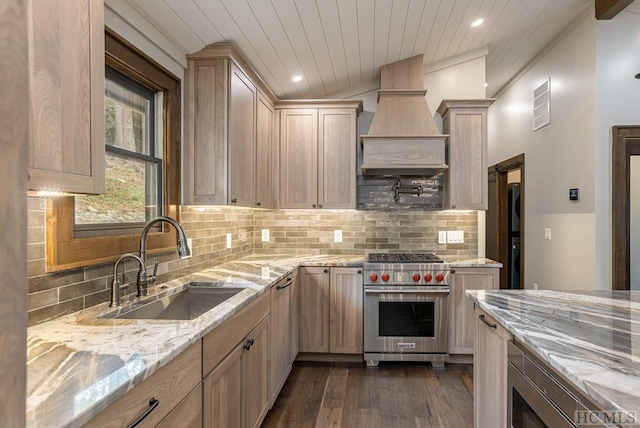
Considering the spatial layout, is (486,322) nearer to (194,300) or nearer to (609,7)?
(194,300)

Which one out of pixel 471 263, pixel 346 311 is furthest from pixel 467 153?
pixel 346 311

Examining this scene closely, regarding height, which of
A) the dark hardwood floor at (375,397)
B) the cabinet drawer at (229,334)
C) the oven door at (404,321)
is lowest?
the dark hardwood floor at (375,397)

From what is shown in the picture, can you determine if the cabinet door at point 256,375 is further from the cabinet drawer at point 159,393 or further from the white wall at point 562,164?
the white wall at point 562,164

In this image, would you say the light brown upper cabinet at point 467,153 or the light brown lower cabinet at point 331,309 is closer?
the light brown lower cabinet at point 331,309

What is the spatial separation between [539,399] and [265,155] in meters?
2.64

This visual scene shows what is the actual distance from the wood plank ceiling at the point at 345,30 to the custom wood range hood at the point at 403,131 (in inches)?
7.5

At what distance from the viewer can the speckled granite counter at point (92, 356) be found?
0.73 metres

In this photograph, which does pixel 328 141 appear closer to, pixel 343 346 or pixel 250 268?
pixel 250 268

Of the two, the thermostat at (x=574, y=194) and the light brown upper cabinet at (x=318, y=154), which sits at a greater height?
the light brown upper cabinet at (x=318, y=154)

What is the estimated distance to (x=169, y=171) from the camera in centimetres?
217

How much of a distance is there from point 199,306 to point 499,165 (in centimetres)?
486

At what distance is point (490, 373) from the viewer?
156 cm

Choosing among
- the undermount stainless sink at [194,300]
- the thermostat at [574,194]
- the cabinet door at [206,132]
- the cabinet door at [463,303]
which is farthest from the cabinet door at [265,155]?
the thermostat at [574,194]

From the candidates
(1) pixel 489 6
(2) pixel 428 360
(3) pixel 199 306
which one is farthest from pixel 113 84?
(2) pixel 428 360
